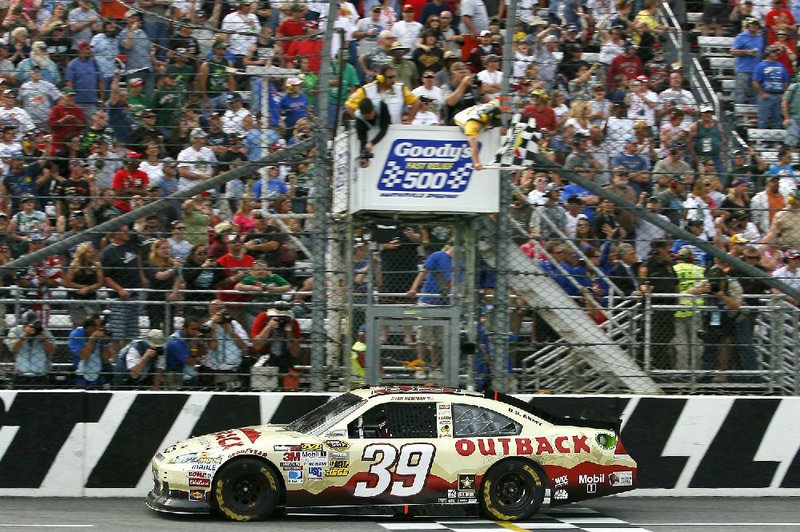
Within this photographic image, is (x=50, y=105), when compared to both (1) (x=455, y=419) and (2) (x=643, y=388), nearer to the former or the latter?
(1) (x=455, y=419)

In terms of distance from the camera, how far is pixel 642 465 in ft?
41.5

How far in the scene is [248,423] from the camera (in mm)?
12250

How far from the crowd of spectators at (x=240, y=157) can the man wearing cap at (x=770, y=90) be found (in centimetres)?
92

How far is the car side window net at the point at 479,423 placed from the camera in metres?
11.2

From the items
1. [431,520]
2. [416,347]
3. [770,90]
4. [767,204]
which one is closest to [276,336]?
[416,347]

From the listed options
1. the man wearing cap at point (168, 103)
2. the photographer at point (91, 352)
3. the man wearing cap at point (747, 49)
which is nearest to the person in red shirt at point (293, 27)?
the man wearing cap at point (168, 103)

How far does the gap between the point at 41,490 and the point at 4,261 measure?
7.08 feet

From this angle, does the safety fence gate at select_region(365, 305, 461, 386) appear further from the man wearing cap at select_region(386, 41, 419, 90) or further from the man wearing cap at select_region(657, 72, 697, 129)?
the man wearing cap at select_region(657, 72, 697, 129)

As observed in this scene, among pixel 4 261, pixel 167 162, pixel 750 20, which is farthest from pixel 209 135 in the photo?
pixel 750 20

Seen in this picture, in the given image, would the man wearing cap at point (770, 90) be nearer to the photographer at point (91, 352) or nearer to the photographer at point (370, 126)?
the photographer at point (370, 126)

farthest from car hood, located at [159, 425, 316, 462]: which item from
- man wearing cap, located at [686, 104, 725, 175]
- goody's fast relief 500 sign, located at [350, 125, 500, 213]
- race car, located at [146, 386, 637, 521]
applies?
man wearing cap, located at [686, 104, 725, 175]

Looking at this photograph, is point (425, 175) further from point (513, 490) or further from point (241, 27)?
point (513, 490)

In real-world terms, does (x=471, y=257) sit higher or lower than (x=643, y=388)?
higher

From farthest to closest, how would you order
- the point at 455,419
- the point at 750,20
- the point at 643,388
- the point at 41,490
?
the point at 750,20 < the point at 643,388 < the point at 41,490 < the point at 455,419
